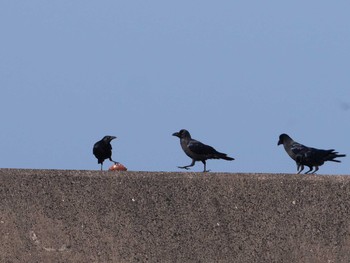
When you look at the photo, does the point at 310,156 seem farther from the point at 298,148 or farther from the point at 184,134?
the point at 184,134

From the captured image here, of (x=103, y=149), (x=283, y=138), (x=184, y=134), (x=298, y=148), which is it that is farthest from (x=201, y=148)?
(x=103, y=149)

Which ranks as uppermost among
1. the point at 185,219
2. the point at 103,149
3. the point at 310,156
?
the point at 103,149

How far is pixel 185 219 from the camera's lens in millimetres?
5504

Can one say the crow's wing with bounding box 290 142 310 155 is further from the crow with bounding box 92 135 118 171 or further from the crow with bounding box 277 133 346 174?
the crow with bounding box 92 135 118 171

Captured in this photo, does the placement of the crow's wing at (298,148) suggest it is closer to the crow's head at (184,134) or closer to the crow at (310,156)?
the crow at (310,156)

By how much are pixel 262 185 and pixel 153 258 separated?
2.67 feet

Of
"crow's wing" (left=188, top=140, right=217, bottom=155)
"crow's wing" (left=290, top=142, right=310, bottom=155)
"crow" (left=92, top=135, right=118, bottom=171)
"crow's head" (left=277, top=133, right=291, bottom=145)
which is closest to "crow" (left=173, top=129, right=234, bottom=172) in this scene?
"crow's wing" (left=188, top=140, right=217, bottom=155)

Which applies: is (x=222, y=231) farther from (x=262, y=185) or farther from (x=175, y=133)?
(x=175, y=133)

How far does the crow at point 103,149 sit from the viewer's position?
660cm

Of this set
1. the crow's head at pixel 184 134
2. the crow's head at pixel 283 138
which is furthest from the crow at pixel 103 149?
the crow's head at pixel 283 138

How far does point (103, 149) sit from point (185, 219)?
132cm

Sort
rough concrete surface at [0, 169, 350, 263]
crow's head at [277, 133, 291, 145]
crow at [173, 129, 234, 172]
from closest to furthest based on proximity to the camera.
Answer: rough concrete surface at [0, 169, 350, 263], crow's head at [277, 133, 291, 145], crow at [173, 129, 234, 172]

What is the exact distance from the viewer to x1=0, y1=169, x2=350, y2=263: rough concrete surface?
5.48 metres

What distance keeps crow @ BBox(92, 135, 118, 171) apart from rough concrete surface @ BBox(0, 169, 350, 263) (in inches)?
39.2
